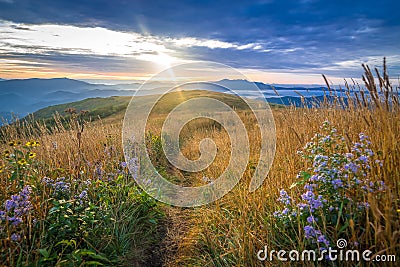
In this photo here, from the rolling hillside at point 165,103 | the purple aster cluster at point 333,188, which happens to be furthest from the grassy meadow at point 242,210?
the rolling hillside at point 165,103

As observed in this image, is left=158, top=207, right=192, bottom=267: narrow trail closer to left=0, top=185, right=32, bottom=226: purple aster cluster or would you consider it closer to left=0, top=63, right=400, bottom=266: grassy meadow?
left=0, top=63, right=400, bottom=266: grassy meadow

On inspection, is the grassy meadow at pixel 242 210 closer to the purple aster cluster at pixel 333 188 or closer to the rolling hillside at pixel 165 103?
the purple aster cluster at pixel 333 188

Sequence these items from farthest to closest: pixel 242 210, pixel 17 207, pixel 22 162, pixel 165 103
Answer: pixel 165 103 → pixel 242 210 → pixel 22 162 → pixel 17 207

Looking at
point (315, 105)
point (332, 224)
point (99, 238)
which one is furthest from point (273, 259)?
point (315, 105)

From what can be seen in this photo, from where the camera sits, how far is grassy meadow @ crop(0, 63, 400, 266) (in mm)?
2170

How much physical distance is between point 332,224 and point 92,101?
73460 millimetres

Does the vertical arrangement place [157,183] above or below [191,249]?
above

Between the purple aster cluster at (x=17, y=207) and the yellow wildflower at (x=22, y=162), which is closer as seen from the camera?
the purple aster cluster at (x=17, y=207)

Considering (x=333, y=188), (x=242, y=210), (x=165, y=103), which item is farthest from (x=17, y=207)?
(x=165, y=103)

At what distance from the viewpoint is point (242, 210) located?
11.6ft

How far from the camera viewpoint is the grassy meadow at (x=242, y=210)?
2.17m

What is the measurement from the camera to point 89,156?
17.8 feet

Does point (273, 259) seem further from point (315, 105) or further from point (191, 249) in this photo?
point (315, 105)

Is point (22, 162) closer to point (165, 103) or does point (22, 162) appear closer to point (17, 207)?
point (17, 207)
